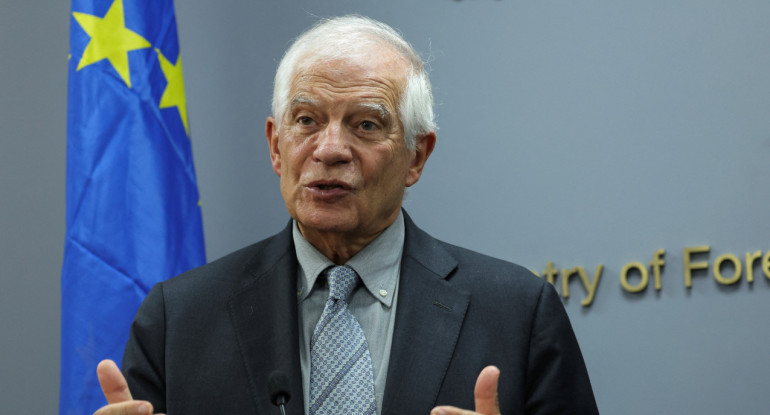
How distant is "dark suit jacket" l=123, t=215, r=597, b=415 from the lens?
1.69 m

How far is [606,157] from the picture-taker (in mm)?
2775

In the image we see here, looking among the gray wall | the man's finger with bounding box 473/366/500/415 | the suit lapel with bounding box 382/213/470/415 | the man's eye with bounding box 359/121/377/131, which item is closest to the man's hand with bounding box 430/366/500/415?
the man's finger with bounding box 473/366/500/415

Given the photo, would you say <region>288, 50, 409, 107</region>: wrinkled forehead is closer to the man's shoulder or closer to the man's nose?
the man's nose

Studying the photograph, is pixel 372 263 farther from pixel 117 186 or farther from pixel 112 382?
pixel 117 186

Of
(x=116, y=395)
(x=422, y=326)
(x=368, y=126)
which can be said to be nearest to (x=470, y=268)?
(x=422, y=326)

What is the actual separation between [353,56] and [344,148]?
0.22 metres

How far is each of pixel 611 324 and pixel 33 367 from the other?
2025 millimetres

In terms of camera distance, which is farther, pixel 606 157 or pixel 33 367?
pixel 33 367

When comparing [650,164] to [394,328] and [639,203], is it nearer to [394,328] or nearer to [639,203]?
[639,203]

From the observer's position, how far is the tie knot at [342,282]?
5.83ft

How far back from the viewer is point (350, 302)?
1.80 metres

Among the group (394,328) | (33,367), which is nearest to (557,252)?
(394,328)

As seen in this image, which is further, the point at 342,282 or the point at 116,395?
the point at 342,282

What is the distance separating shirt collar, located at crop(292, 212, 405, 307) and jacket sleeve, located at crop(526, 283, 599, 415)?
311mm
